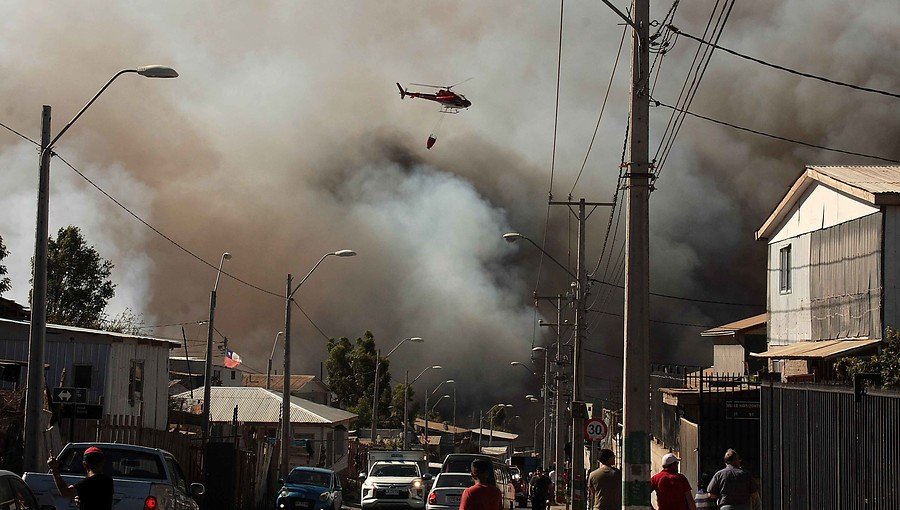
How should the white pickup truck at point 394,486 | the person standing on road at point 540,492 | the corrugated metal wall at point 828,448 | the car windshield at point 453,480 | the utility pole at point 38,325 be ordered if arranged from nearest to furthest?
1. the corrugated metal wall at point 828,448
2. the utility pole at point 38,325
3. the car windshield at point 453,480
4. the person standing on road at point 540,492
5. the white pickup truck at point 394,486

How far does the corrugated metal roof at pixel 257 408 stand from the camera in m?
58.9

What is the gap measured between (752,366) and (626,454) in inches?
1299

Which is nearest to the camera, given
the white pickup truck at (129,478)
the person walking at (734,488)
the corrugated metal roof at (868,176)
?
the white pickup truck at (129,478)

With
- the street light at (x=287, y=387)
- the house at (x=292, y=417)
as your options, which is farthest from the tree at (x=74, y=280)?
the street light at (x=287, y=387)

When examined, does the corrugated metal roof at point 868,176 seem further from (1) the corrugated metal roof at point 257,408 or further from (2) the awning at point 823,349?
(1) the corrugated metal roof at point 257,408

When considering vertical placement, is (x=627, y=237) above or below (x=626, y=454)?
above

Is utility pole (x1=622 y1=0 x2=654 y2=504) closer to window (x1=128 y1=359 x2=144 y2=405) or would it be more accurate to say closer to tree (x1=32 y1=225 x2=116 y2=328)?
window (x1=128 y1=359 x2=144 y2=405)

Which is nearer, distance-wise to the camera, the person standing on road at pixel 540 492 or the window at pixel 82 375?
the person standing on road at pixel 540 492

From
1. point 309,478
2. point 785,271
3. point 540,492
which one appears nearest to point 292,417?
point 309,478

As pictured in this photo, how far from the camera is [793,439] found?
1917cm

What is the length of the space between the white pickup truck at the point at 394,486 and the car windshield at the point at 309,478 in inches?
69.5

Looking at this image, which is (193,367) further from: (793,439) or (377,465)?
(793,439)

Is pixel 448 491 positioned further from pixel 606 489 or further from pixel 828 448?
pixel 828 448

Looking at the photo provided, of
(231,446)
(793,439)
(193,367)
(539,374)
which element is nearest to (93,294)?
(193,367)
